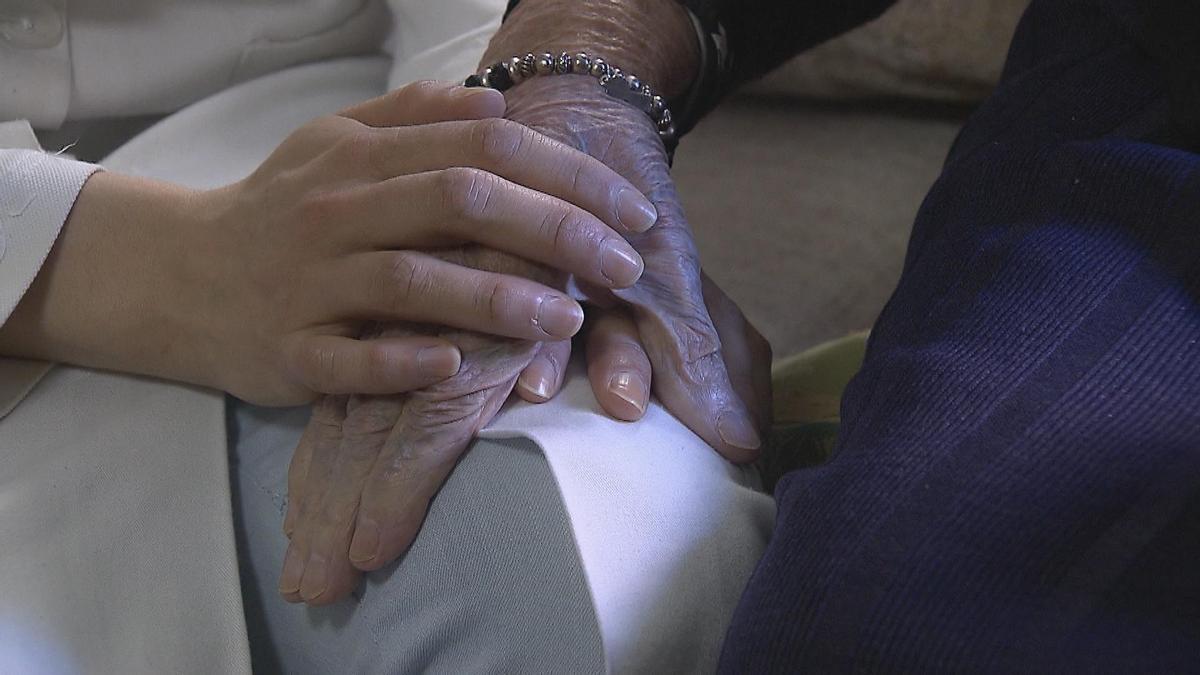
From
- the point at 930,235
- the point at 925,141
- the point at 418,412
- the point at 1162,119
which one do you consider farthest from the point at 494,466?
the point at 925,141

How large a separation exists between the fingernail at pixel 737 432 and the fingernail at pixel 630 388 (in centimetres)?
5

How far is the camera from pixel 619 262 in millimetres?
549

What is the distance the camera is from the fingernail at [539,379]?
22.0 inches

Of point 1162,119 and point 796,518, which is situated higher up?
point 1162,119

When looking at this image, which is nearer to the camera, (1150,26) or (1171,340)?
(1171,340)

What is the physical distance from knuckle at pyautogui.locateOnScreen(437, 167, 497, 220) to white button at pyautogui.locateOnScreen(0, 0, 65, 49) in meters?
0.37

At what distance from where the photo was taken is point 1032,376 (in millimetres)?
417

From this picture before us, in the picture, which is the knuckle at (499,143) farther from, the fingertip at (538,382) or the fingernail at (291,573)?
the fingernail at (291,573)

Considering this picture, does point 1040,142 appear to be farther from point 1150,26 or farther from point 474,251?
point 474,251

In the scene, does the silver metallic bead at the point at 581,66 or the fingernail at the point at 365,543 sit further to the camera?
the silver metallic bead at the point at 581,66

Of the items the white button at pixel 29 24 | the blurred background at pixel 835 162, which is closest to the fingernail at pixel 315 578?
the white button at pixel 29 24

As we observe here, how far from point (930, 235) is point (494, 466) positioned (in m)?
0.27

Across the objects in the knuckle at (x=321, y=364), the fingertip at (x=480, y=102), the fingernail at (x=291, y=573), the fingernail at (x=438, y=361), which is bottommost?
the fingernail at (x=291, y=573)

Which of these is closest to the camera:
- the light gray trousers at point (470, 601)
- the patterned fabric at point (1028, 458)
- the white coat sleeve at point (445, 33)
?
the patterned fabric at point (1028, 458)
